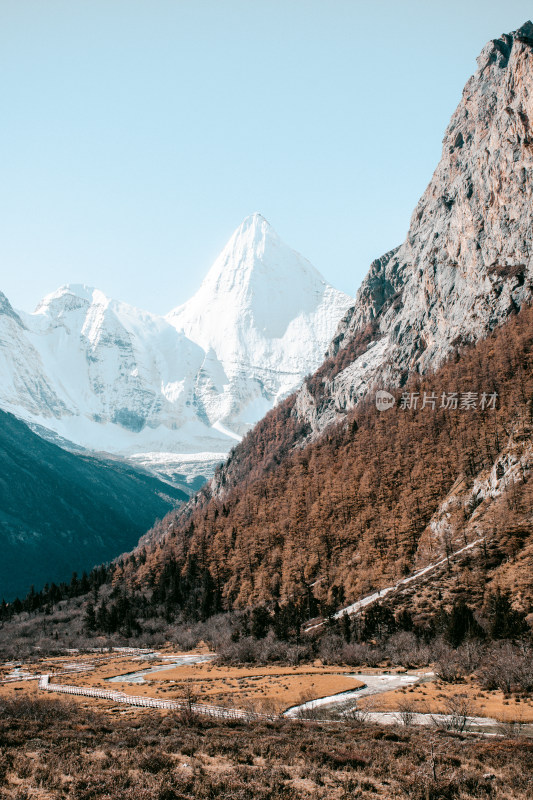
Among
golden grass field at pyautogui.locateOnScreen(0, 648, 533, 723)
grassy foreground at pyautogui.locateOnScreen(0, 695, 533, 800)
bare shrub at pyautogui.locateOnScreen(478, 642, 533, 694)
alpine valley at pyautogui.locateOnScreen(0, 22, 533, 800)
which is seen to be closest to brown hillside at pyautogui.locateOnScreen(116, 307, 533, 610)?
alpine valley at pyautogui.locateOnScreen(0, 22, 533, 800)

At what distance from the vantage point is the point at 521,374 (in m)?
105

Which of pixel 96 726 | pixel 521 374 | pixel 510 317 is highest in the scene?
pixel 510 317

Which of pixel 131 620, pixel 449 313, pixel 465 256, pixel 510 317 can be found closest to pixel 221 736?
pixel 131 620

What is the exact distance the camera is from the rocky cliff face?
138625 mm

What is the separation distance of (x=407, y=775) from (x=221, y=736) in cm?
1237

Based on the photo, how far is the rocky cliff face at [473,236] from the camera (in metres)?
139

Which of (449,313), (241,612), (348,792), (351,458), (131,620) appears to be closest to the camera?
(348,792)

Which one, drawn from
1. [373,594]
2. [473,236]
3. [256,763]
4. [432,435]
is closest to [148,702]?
[256,763]

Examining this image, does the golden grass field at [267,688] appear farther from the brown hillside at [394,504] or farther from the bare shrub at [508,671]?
the brown hillside at [394,504]

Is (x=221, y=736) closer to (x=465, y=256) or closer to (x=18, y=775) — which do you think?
(x=18, y=775)

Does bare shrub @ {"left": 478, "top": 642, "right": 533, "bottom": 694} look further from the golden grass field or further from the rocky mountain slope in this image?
the rocky mountain slope

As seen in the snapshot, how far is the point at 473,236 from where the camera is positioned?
504 ft

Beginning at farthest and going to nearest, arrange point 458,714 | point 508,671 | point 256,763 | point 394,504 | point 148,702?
1. point 394,504
2. point 148,702
3. point 508,671
4. point 458,714
5. point 256,763

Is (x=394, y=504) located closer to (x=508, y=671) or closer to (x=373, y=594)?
(x=373, y=594)
